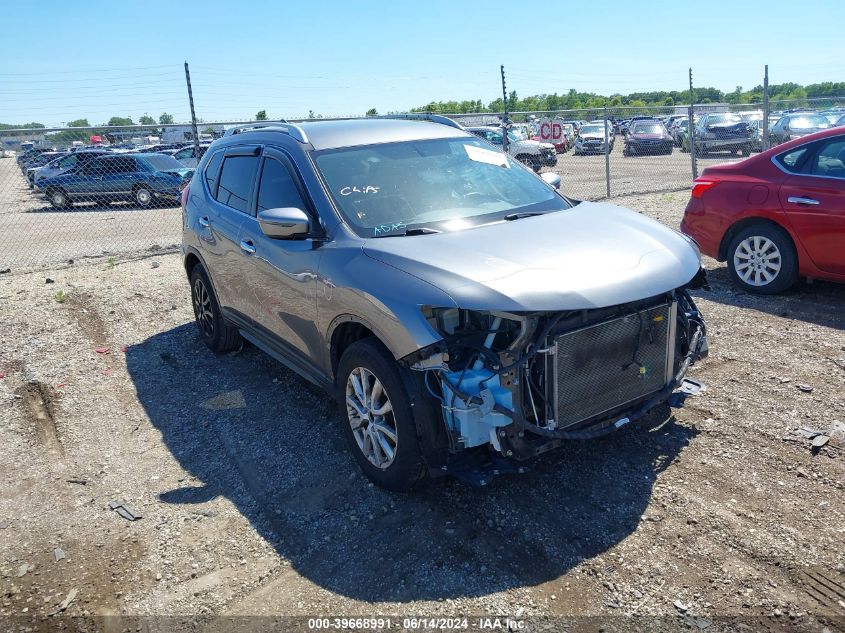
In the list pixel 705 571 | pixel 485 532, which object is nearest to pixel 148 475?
pixel 485 532

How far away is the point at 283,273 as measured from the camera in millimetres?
4570

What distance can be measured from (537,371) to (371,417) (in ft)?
3.23

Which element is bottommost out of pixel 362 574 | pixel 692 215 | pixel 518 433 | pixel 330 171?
pixel 362 574

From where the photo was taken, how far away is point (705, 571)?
10.2 ft

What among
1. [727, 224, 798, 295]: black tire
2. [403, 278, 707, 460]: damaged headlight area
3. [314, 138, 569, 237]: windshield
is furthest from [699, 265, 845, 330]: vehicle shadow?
[403, 278, 707, 460]: damaged headlight area

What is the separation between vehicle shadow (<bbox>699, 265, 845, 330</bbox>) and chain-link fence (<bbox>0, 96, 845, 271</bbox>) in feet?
20.6

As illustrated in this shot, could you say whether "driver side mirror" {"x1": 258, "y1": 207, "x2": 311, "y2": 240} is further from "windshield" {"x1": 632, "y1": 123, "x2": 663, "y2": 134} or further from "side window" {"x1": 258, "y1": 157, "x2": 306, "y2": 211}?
"windshield" {"x1": 632, "y1": 123, "x2": 663, "y2": 134}

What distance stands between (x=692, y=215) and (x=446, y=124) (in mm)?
3440

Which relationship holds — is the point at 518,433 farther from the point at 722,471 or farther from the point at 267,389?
the point at 267,389

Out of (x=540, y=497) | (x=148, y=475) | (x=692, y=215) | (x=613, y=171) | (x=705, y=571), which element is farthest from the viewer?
(x=613, y=171)

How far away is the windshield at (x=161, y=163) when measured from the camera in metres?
18.7

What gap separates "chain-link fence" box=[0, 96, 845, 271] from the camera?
42.7 ft

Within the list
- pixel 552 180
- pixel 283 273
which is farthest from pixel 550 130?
pixel 283 273

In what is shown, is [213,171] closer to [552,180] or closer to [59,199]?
[552,180]
